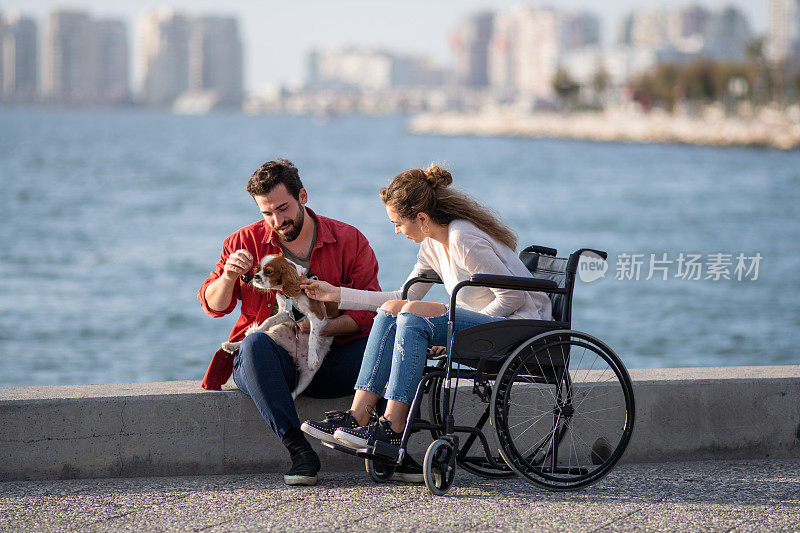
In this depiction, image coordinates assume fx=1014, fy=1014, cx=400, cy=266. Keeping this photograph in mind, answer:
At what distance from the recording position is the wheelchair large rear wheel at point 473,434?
3.69 m

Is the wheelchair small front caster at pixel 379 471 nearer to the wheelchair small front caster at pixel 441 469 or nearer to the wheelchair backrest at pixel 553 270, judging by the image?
the wheelchair small front caster at pixel 441 469

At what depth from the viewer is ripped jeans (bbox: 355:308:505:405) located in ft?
11.4

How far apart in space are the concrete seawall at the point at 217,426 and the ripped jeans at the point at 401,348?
43 centimetres

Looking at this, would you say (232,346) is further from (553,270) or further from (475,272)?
(553,270)

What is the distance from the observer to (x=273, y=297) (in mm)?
3900

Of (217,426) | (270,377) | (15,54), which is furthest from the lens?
(15,54)

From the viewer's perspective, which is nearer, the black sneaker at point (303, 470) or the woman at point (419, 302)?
the woman at point (419, 302)

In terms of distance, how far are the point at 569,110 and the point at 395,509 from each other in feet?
359

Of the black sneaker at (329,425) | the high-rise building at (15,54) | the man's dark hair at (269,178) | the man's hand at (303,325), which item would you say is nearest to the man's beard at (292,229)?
the man's dark hair at (269,178)

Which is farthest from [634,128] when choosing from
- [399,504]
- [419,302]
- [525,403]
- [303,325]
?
[399,504]

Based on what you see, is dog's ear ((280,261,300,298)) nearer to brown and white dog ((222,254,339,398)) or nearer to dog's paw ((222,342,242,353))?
brown and white dog ((222,254,339,398))

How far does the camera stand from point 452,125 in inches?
4409

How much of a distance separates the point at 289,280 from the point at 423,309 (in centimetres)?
50

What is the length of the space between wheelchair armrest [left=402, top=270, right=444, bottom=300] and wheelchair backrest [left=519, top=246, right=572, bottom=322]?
0.36 metres
